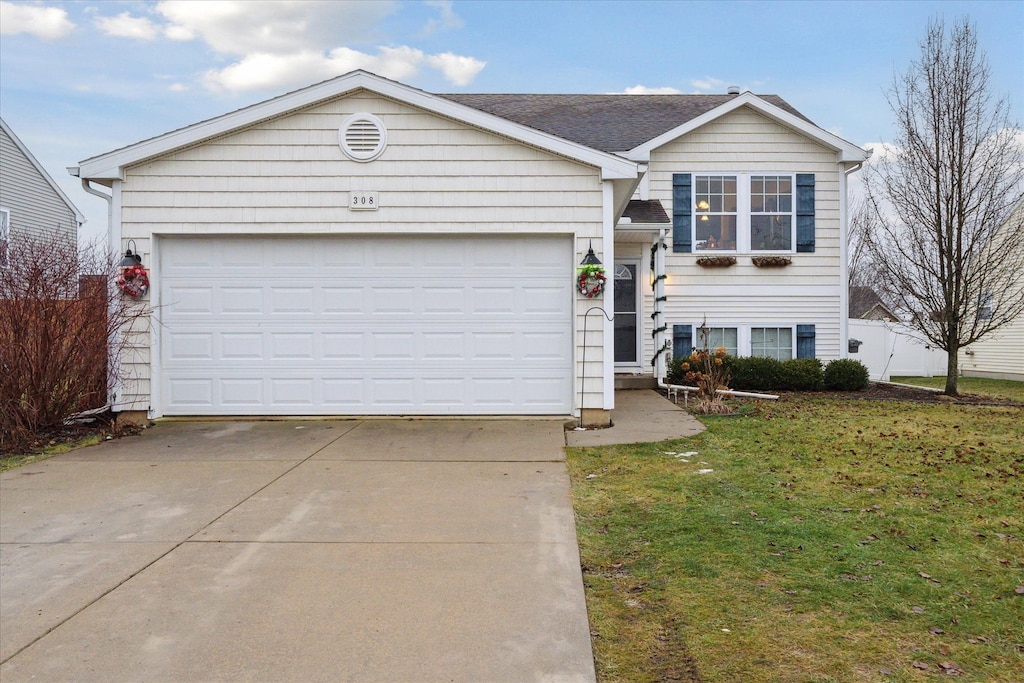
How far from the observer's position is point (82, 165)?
8.29 metres

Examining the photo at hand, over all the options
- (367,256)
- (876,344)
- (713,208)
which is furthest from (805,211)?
(367,256)

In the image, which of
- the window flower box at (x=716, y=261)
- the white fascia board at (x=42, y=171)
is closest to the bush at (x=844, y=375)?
the window flower box at (x=716, y=261)

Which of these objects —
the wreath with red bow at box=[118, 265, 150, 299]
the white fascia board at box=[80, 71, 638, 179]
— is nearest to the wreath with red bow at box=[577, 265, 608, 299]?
the white fascia board at box=[80, 71, 638, 179]

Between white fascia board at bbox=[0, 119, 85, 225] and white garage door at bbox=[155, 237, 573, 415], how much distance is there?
44.2 feet

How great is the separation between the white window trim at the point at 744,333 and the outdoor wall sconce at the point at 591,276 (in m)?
5.99

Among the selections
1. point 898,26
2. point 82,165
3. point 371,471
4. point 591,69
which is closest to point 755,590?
point 371,471

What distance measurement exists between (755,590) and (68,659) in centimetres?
318

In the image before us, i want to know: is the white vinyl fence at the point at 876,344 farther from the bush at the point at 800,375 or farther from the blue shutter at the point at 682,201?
the blue shutter at the point at 682,201

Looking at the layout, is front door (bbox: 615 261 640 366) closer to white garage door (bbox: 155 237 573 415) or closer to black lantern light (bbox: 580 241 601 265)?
white garage door (bbox: 155 237 573 415)

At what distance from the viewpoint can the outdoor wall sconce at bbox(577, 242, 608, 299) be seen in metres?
8.28

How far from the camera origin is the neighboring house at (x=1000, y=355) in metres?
18.2

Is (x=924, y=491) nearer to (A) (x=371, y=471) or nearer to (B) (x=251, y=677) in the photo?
(A) (x=371, y=471)

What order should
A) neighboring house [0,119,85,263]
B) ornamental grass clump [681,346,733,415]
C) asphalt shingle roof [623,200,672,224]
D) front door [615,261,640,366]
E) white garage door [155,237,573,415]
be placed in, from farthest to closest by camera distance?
neighboring house [0,119,85,263], front door [615,261,640,366], asphalt shingle roof [623,200,672,224], ornamental grass clump [681,346,733,415], white garage door [155,237,573,415]

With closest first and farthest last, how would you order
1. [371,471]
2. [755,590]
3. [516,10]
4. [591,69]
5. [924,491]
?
[755,590]
[924,491]
[371,471]
[516,10]
[591,69]
